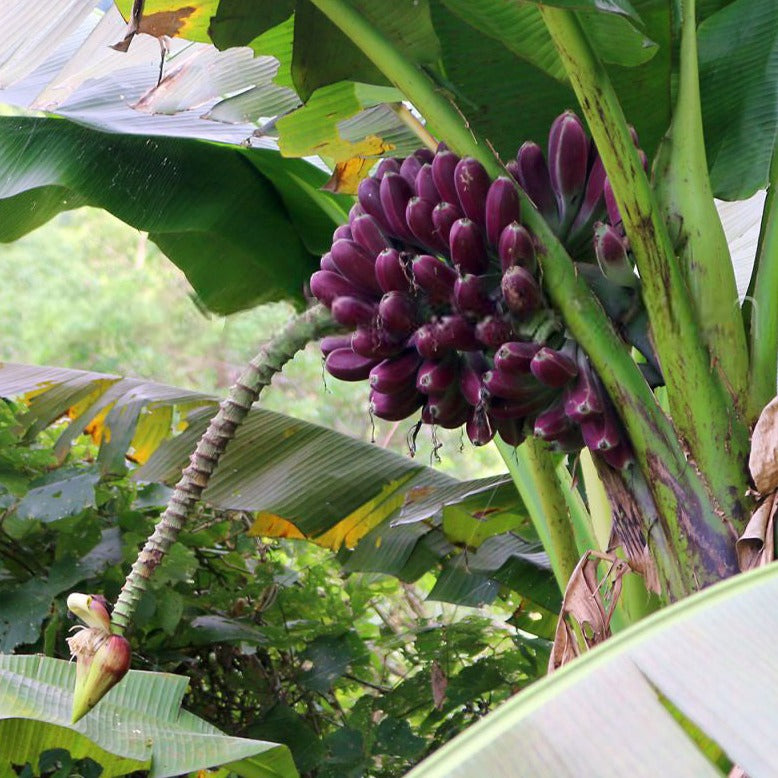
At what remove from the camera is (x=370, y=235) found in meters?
0.84

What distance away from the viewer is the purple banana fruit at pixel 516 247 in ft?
2.45

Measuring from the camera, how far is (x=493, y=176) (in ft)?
2.68

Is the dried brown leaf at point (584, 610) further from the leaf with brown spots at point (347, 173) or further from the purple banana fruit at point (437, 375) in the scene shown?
the leaf with brown spots at point (347, 173)

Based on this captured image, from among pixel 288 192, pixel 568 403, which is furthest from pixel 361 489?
pixel 568 403

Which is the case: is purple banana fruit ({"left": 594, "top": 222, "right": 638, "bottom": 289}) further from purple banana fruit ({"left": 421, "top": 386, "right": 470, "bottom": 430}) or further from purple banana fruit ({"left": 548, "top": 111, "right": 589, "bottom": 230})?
purple banana fruit ({"left": 421, "top": 386, "right": 470, "bottom": 430})

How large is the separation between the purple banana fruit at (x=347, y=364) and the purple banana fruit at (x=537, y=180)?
0.22 m

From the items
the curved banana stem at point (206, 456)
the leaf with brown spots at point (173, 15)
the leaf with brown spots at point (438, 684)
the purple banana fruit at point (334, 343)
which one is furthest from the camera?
the leaf with brown spots at point (438, 684)

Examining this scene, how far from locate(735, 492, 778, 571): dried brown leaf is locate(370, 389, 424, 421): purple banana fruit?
1.02 ft

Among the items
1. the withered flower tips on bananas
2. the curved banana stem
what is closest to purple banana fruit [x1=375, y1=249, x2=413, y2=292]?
the withered flower tips on bananas

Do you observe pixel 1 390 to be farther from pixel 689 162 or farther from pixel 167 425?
pixel 689 162

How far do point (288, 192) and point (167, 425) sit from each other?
1.59 ft

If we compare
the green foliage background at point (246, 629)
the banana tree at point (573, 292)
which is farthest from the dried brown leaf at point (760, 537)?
the green foliage background at point (246, 629)

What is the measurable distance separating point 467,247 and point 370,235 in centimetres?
10

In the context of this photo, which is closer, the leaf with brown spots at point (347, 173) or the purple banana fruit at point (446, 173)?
the purple banana fruit at point (446, 173)
